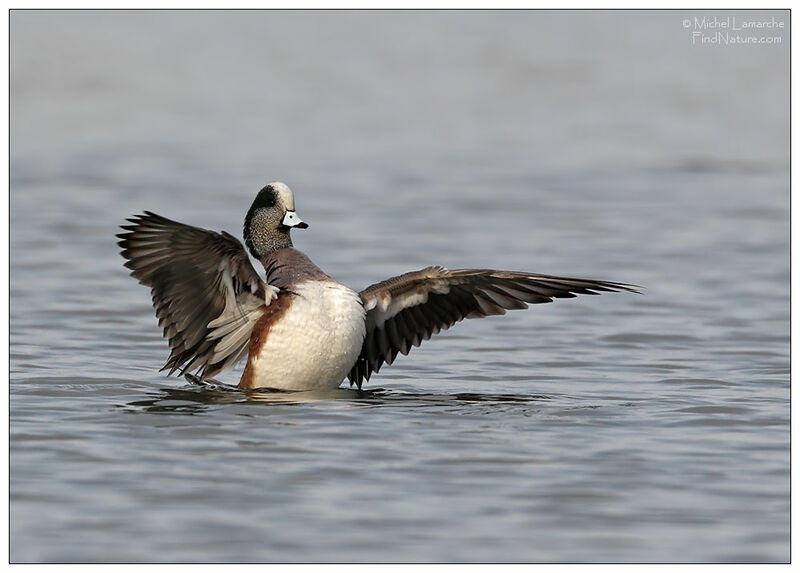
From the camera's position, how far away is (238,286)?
8414mm

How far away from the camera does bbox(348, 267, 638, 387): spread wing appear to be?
29.0ft

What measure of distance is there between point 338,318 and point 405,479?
65.8 inches

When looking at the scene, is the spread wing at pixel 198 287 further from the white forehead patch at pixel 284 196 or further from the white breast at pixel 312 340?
the white forehead patch at pixel 284 196

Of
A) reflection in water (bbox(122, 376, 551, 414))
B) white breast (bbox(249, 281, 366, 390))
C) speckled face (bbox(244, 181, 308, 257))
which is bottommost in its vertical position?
reflection in water (bbox(122, 376, 551, 414))

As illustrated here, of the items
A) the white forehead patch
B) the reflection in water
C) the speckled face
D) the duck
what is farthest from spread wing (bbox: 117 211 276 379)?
the white forehead patch

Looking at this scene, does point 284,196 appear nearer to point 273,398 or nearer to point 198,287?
point 198,287

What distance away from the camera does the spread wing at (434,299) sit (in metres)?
8.84

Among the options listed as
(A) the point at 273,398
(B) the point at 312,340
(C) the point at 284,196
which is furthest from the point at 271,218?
(A) the point at 273,398

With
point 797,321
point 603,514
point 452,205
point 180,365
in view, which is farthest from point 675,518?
point 452,205

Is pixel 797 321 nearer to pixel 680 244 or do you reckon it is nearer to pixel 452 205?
pixel 680 244

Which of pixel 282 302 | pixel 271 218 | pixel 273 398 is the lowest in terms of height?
pixel 273 398

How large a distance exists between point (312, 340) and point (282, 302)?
0.83 ft

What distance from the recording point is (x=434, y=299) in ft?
30.0

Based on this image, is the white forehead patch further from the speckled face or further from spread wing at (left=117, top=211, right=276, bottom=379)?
spread wing at (left=117, top=211, right=276, bottom=379)
